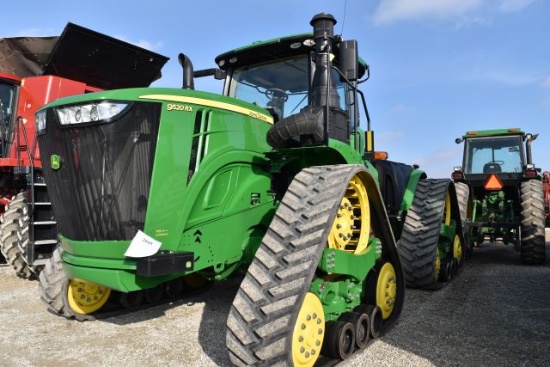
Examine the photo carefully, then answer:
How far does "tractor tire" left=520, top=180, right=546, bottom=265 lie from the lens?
7.91 m

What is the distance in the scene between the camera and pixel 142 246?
3.12 meters

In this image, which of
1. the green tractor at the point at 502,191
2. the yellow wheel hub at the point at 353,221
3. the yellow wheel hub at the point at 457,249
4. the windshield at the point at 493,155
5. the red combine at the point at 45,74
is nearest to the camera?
the yellow wheel hub at the point at 353,221

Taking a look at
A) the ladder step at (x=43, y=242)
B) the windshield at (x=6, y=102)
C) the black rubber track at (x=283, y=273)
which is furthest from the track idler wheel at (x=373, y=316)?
the windshield at (x=6, y=102)

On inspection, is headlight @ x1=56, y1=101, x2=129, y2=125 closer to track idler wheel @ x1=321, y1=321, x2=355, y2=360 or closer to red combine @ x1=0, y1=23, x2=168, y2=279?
track idler wheel @ x1=321, y1=321, x2=355, y2=360

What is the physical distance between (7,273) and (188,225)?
16.9 ft

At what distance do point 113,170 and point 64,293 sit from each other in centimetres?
171

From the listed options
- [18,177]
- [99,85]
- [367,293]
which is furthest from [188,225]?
[99,85]

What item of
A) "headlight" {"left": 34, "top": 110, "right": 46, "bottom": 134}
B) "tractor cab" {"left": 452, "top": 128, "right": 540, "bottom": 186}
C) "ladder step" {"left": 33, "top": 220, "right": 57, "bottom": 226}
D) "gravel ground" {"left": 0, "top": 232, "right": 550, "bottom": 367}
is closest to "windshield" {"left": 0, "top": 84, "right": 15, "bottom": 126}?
"ladder step" {"left": 33, "top": 220, "right": 57, "bottom": 226}

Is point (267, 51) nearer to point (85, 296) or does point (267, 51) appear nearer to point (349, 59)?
point (349, 59)

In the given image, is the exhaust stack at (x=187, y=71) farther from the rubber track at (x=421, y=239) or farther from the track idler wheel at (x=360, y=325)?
the rubber track at (x=421, y=239)

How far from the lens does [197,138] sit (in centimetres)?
352

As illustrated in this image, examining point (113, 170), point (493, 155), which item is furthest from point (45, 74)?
point (493, 155)

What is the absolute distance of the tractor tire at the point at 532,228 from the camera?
7.91 metres

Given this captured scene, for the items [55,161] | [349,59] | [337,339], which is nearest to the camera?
[337,339]
